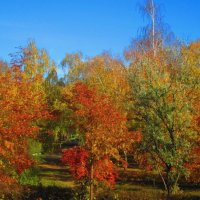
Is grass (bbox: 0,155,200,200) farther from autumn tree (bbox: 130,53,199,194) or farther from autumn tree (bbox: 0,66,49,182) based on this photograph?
autumn tree (bbox: 130,53,199,194)

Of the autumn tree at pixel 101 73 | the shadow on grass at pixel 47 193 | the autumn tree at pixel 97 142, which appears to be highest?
the autumn tree at pixel 101 73

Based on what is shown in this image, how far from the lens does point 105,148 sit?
25.5 m

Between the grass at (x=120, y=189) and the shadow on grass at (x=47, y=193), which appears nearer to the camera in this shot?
the grass at (x=120, y=189)

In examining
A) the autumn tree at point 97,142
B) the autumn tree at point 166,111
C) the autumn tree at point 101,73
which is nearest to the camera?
the autumn tree at point 166,111

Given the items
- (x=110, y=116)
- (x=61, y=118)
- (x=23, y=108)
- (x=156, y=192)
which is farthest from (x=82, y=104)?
(x=61, y=118)

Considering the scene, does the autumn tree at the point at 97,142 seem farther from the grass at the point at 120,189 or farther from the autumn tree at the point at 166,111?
the grass at the point at 120,189

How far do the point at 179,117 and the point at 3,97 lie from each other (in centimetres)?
1023

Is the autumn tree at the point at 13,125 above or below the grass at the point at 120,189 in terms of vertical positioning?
above

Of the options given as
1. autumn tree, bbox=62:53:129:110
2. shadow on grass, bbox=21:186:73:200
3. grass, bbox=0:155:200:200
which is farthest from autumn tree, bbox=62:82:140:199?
autumn tree, bbox=62:53:129:110

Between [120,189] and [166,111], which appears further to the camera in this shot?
[120,189]

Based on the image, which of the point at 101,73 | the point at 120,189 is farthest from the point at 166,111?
the point at 101,73

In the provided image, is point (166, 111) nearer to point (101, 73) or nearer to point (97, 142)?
point (97, 142)

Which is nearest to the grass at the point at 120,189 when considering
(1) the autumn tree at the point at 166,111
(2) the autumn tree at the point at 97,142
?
(2) the autumn tree at the point at 97,142

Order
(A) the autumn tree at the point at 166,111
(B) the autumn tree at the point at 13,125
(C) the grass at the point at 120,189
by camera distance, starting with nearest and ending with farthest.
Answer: (B) the autumn tree at the point at 13,125, (A) the autumn tree at the point at 166,111, (C) the grass at the point at 120,189
